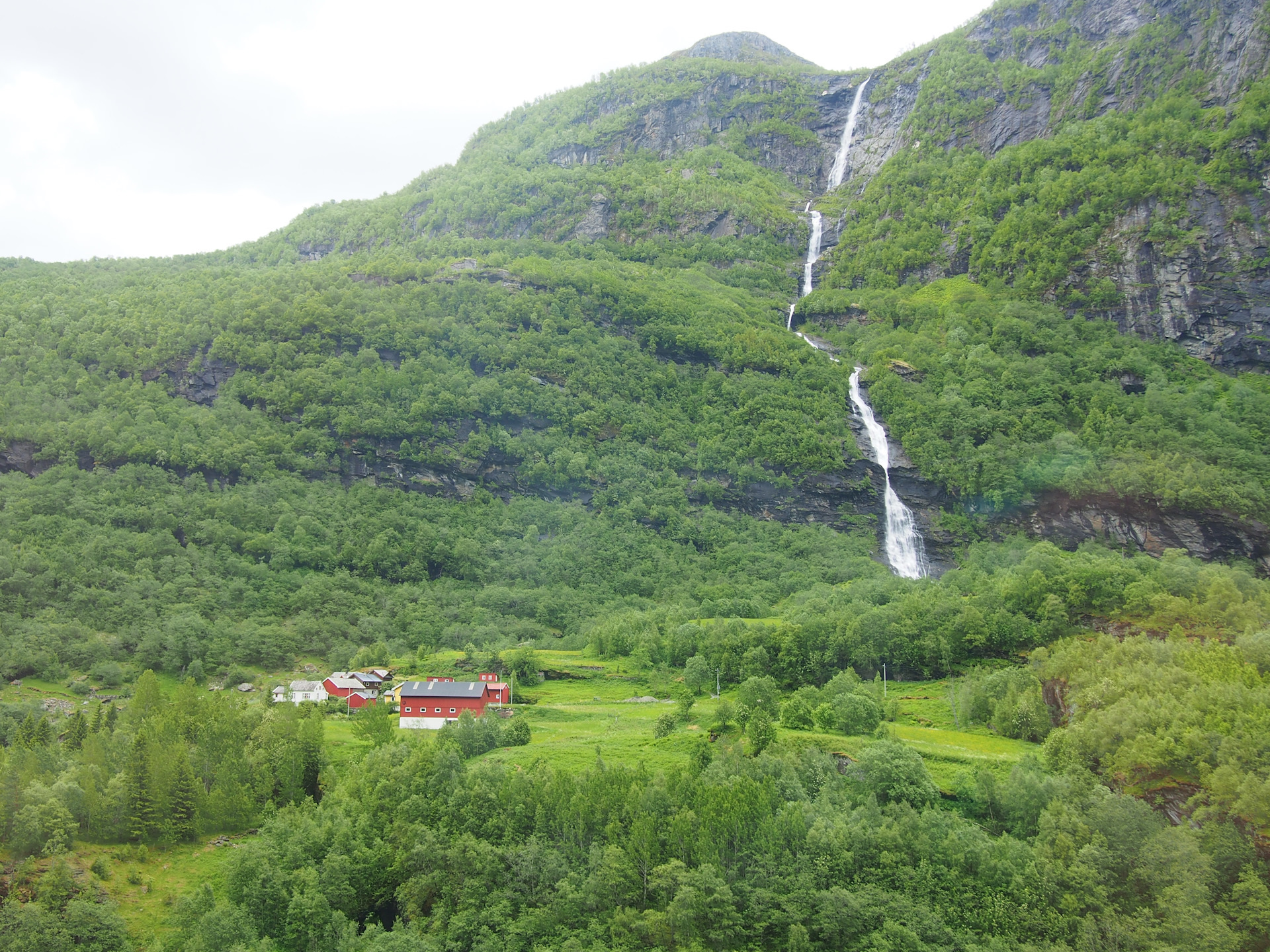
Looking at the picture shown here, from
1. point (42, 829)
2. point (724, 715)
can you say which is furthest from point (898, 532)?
point (42, 829)

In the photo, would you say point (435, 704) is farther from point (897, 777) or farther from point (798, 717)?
point (897, 777)

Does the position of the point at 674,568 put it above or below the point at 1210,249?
below

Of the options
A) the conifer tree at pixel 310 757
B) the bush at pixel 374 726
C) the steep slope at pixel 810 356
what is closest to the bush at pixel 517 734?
the bush at pixel 374 726

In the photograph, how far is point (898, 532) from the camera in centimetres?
11219

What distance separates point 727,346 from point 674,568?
139 feet

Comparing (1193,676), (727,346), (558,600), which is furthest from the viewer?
(727,346)

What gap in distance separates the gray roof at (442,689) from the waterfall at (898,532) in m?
56.8

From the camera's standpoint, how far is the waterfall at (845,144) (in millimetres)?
184500

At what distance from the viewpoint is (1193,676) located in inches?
1752

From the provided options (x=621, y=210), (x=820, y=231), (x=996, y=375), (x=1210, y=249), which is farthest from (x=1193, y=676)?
(x=621, y=210)

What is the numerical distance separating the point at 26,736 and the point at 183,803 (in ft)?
44.9

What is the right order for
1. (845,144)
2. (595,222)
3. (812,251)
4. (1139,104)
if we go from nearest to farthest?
(1139,104)
(812,251)
(595,222)
(845,144)

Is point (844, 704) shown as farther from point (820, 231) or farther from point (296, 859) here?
point (820, 231)

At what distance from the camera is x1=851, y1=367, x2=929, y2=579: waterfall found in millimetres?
108875
